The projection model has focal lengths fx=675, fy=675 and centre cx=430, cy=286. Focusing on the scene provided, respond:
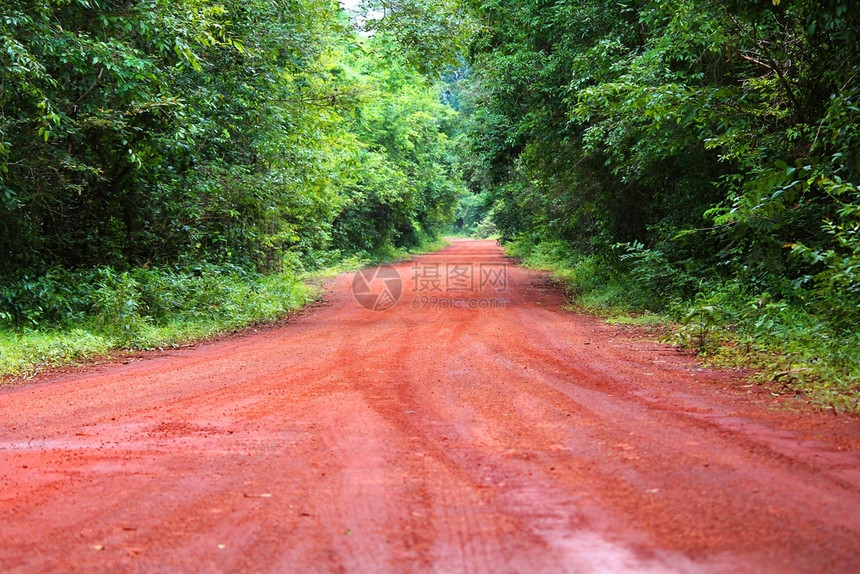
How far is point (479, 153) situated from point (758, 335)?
12108 mm

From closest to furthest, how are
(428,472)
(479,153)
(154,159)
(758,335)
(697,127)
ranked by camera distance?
(428,472), (758,335), (697,127), (154,159), (479,153)

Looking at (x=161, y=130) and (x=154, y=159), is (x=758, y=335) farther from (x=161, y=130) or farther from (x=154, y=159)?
(x=154, y=159)

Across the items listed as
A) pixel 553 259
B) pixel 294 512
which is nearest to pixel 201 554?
pixel 294 512

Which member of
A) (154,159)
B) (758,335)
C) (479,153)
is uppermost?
(479,153)

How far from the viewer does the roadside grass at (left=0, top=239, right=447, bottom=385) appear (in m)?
9.24

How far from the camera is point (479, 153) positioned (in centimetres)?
1920

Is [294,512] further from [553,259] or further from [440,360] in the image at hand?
A: [553,259]

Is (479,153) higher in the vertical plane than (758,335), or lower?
higher

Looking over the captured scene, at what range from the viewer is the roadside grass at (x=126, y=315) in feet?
30.3

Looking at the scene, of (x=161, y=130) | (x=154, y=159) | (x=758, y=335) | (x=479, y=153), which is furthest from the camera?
(x=479, y=153)

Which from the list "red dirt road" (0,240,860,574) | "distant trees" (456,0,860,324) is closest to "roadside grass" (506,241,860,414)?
"distant trees" (456,0,860,324)

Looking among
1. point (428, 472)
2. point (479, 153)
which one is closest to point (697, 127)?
point (428, 472)

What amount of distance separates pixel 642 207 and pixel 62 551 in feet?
52.5

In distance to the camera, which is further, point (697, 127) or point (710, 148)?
point (697, 127)
